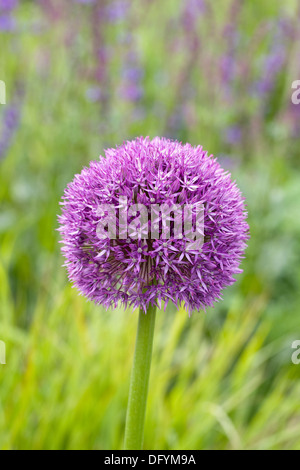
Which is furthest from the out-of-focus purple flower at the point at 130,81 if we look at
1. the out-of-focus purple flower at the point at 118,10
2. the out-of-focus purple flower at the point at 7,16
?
the out-of-focus purple flower at the point at 7,16

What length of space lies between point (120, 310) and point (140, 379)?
1.62 m

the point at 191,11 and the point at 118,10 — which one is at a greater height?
the point at 118,10

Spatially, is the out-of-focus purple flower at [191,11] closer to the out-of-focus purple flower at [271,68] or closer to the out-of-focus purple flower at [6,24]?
the out-of-focus purple flower at [271,68]

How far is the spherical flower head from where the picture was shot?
45.9 inches

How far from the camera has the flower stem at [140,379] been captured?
48.3 inches

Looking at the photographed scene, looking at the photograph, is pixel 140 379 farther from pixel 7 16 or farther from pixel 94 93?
pixel 7 16

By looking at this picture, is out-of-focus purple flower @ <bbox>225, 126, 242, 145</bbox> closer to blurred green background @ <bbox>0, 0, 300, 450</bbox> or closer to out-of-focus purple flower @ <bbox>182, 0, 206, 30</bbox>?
blurred green background @ <bbox>0, 0, 300, 450</bbox>

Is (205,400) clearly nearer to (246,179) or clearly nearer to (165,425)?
(165,425)

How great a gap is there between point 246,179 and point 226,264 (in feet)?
9.13

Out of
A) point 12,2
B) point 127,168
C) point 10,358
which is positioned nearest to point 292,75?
point 12,2

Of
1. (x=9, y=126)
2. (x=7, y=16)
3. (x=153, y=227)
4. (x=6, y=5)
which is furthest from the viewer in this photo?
(x=7, y=16)

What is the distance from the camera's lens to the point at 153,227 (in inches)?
45.6

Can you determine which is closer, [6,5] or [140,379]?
[140,379]

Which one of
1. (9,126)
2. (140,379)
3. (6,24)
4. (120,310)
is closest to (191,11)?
(6,24)
